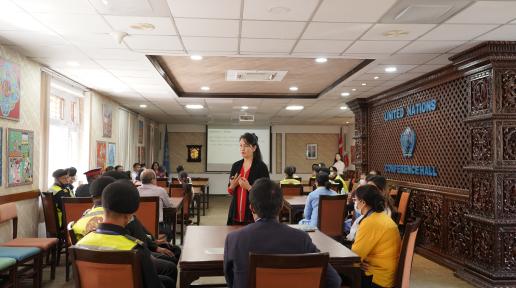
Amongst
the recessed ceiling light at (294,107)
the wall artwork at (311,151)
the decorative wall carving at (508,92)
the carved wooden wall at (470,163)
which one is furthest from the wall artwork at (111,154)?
the wall artwork at (311,151)

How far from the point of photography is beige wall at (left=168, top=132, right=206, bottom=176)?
16.2 metres

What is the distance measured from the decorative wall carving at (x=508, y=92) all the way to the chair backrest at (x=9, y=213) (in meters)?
5.80

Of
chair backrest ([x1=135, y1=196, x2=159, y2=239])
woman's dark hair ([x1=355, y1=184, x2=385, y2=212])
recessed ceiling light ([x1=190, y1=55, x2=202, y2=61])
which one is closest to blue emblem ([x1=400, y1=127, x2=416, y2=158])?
recessed ceiling light ([x1=190, y1=55, x2=202, y2=61])

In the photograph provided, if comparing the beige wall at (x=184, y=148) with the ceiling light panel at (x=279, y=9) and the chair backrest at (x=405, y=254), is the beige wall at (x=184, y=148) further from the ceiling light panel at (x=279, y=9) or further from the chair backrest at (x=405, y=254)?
the chair backrest at (x=405, y=254)

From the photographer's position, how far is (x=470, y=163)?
17.0 feet

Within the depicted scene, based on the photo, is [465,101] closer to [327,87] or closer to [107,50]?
[327,87]

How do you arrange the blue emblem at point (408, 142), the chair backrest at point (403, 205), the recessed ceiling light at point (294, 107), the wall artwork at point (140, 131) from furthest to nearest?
the wall artwork at point (140, 131)
the recessed ceiling light at point (294, 107)
the blue emblem at point (408, 142)
the chair backrest at point (403, 205)

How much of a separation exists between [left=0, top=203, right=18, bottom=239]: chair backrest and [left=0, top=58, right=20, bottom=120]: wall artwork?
1062 mm

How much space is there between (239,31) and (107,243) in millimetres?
2866

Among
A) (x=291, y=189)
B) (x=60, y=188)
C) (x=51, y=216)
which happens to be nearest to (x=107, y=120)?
(x=60, y=188)

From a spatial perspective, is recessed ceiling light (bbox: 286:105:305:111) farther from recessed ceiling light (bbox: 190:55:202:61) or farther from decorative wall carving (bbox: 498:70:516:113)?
decorative wall carving (bbox: 498:70:516:113)

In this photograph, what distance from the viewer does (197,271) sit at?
2.44 meters

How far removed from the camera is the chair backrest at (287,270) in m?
1.91

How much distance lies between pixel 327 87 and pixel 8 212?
5.86 meters
